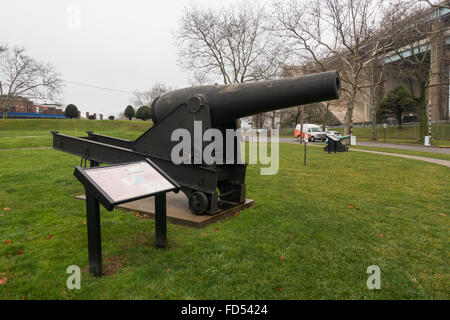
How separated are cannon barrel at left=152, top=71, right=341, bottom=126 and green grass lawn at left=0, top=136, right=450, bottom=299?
5.34 ft

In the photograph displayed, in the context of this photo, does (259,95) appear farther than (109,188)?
Yes

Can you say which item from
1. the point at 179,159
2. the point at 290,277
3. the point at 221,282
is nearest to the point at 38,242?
the point at 179,159

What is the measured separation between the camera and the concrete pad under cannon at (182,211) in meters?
4.24

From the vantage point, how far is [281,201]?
574 centimetres

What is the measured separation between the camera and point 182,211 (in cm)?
466

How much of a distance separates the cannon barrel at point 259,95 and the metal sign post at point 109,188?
1373mm

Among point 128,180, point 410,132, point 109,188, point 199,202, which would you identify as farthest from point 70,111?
point 109,188

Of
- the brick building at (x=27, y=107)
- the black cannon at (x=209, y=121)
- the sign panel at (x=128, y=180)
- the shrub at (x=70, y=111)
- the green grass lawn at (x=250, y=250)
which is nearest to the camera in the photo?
the green grass lawn at (x=250, y=250)

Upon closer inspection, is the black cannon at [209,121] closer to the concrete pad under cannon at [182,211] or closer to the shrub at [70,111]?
the concrete pad under cannon at [182,211]

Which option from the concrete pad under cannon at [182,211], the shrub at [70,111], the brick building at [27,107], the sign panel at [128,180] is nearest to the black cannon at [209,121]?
the concrete pad under cannon at [182,211]

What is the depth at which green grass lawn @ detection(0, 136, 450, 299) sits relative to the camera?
8.62 feet

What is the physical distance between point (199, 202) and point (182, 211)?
45 centimetres

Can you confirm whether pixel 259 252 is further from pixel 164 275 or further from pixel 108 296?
pixel 108 296

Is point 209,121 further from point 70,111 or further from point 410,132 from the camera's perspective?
point 70,111
